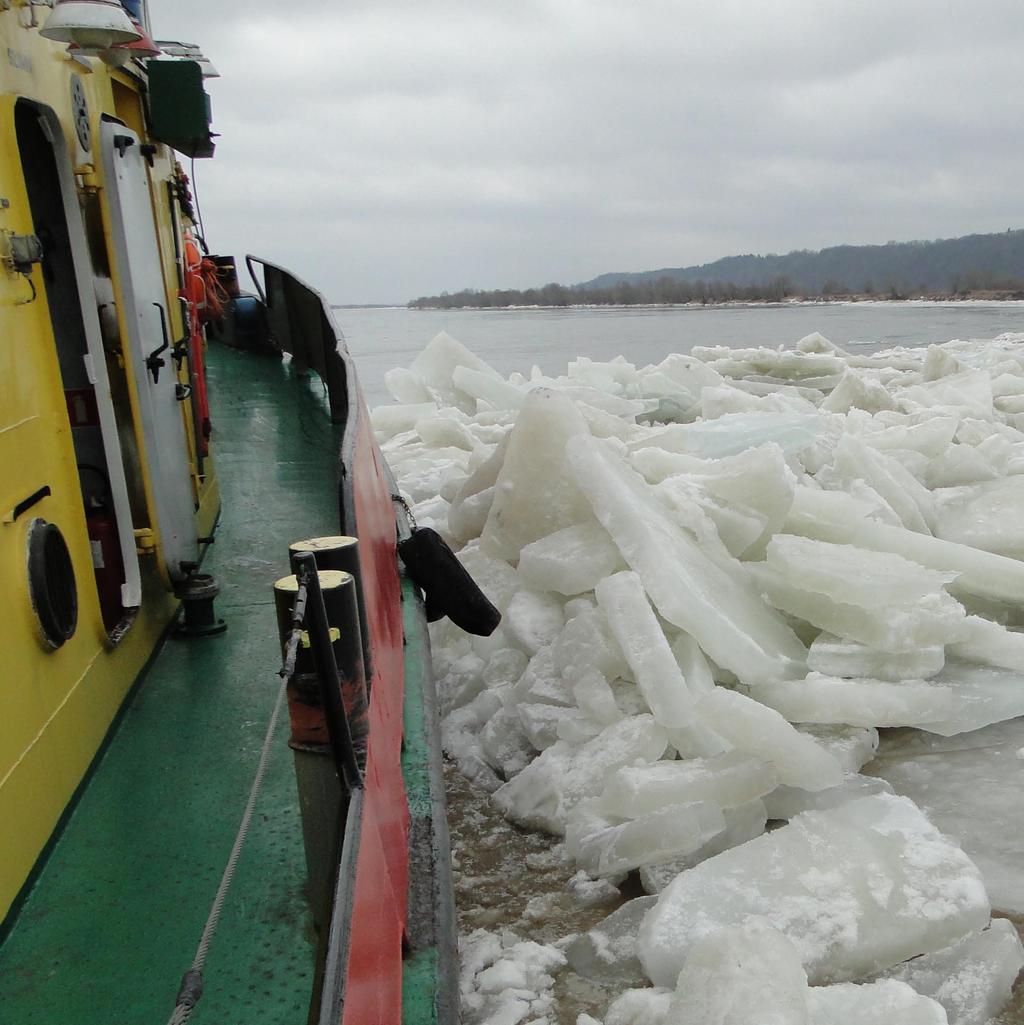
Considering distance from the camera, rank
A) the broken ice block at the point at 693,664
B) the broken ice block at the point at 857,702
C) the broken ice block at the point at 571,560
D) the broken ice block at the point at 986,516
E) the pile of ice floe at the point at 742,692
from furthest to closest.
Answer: the broken ice block at the point at 986,516, the broken ice block at the point at 571,560, the broken ice block at the point at 693,664, the broken ice block at the point at 857,702, the pile of ice floe at the point at 742,692

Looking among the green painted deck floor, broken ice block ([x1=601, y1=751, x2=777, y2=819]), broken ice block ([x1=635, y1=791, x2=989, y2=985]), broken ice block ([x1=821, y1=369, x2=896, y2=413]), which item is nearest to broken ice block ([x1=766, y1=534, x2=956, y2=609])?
broken ice block ([x1=601, y1=751, x2=777, y2=819])

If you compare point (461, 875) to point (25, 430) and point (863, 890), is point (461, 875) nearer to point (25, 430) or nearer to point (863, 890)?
point (863, 890)

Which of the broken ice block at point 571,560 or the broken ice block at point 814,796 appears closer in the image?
the broken ice block at point 814,796

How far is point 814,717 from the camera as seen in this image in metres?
3.85

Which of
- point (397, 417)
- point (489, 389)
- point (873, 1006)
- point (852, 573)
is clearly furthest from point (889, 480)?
point (397, 417)

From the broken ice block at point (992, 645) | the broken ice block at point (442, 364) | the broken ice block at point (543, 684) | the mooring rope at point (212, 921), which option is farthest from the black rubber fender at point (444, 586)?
the broken ice block at point (442, 364)

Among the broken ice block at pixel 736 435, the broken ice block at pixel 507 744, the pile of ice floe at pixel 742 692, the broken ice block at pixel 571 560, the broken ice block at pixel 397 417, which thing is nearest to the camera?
the pile of ice floe at pixel 742 692

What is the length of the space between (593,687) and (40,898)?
2.15 metres

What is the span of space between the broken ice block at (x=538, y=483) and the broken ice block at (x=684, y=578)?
0.25 meters

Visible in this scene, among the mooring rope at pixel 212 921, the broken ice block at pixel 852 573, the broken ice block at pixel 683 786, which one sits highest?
the mooring rope at pixel 212 921

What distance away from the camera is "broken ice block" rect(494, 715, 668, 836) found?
362 centimetres

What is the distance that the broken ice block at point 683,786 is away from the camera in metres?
3.34

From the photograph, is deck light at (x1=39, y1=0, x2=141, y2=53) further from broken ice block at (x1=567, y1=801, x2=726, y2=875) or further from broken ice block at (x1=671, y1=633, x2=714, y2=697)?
broken ice block at (x1=671, y1=633, x2=714, y2=697)

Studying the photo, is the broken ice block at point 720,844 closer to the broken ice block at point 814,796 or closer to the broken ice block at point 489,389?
the broken ice block at point 814,796
